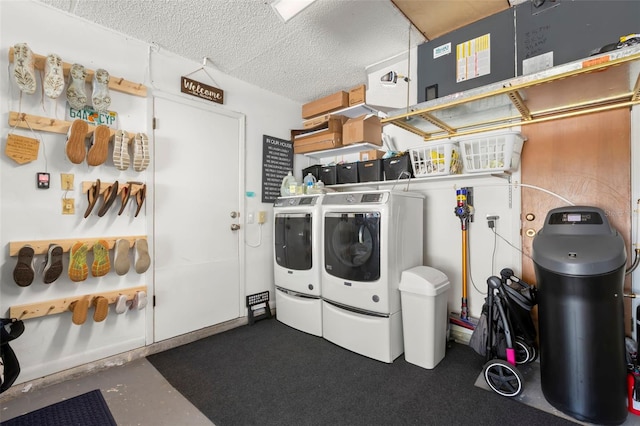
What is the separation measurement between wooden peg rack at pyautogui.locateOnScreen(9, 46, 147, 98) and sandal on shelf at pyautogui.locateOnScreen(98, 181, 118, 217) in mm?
742

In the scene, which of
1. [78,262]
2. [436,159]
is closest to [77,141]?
[78,262]

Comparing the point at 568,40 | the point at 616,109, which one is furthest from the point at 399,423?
the point at 616,109

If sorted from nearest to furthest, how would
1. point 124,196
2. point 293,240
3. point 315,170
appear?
point 124,196
point 293,240
point 315,170

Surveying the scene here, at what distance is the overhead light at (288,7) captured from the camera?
1669mm

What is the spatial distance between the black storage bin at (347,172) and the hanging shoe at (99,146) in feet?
6.59

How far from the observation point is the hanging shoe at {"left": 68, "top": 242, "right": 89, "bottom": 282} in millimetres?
1938

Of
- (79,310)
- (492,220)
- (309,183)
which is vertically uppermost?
(309,183)

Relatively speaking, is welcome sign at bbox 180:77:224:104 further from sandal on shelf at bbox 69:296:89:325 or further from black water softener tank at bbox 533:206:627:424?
black water softener tank at bbox 533:206:627:424

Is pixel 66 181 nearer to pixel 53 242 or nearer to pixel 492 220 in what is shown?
pixel 53 242

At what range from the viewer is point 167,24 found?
2172 mm

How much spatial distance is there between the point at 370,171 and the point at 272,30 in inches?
57.1

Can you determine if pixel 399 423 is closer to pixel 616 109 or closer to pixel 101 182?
pixel 616 109

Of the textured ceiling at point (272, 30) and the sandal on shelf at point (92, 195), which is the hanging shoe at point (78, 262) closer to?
the sandal on shelf at point (92, 195)

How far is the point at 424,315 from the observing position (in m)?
2.06
